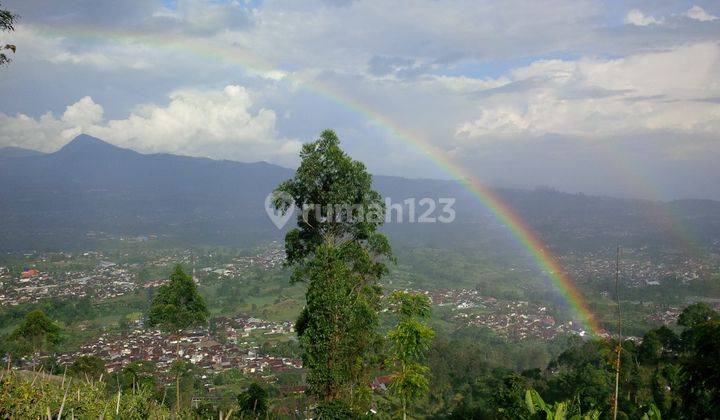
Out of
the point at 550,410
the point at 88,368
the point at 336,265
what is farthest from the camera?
the point at 88,368

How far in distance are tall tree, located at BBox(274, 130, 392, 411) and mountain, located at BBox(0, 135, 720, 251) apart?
88.4 meters

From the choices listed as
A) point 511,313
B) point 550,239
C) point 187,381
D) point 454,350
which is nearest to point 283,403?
point 187,381

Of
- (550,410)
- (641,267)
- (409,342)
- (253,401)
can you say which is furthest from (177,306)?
(641,267)

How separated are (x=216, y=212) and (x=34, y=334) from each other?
130 metres

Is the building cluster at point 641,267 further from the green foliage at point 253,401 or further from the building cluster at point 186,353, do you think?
the green foliage at point 253,401

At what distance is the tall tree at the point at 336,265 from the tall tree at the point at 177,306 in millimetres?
4259

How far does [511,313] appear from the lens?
59469 mm

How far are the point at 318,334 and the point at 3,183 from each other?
15783 cm

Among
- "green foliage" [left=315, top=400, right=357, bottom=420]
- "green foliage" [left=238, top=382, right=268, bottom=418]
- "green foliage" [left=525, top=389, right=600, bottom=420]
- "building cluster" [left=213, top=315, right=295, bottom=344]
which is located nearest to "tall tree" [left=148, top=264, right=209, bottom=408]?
"green foliage" [left=238, top=382, right=268, bottom=418]

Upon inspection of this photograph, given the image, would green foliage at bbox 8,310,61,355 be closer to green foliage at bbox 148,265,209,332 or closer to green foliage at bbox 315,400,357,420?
green foliage at bbox 148,265,209,332

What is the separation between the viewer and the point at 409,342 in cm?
961

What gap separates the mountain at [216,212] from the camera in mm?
101562

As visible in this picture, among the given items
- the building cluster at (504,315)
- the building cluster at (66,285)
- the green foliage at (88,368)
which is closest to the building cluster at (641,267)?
the building cluster at (504,315)

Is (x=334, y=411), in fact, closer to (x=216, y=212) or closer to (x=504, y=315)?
(x=504, y=315)
